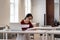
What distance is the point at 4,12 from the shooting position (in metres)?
3.98

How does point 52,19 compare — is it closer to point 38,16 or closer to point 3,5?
point 38,16

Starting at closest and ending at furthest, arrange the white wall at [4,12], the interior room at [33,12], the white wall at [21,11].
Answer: the white wall at [4,12] → the interior room at [33,12] → the white wall at [21,11]

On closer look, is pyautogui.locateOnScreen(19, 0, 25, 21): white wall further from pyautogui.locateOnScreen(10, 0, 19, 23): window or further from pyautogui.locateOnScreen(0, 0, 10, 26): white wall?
pyautogui.locateOnScreen(0, 0, 10, 26): white wall

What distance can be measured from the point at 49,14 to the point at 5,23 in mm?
1281

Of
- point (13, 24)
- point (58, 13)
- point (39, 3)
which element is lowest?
point (13, 24)

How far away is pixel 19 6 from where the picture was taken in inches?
171

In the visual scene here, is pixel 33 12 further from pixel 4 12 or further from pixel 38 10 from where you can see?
pixel 4 12

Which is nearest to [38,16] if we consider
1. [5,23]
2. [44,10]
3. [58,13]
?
[44,10]

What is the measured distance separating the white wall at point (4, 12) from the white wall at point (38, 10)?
71cm

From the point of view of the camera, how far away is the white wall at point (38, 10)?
4066mm

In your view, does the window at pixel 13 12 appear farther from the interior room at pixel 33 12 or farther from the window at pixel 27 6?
the window at pixel 27 6

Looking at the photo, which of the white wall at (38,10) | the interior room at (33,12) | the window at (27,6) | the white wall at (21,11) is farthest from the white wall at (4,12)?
the white wall at (38,10)

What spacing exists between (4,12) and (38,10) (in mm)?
904

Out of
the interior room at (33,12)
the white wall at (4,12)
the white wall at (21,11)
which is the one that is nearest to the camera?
the white wall at (4,12)
